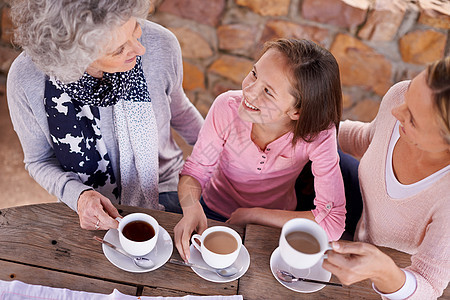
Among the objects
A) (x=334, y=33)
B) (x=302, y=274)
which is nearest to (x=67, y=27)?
(x=302, y=274)

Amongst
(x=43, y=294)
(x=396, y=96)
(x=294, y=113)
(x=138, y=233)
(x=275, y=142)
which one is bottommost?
(x=43, y=294)

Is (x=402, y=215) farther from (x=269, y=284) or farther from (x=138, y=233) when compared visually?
(x=138, y=233)

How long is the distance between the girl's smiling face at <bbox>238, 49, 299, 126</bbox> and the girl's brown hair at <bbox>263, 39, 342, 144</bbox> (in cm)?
2

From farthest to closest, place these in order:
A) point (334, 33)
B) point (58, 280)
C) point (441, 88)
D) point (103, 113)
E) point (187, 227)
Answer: point (334, 33) < point (103, 113) < point (187, 227) < point (58, 280) < point (441, 88)

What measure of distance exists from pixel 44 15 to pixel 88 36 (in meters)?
0.12

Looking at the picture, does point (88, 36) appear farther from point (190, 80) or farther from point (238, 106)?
point (190, 80)

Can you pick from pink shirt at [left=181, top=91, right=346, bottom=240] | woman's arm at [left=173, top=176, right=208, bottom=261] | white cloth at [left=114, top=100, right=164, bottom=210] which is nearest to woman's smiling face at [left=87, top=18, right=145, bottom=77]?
white cloth at [left=114, top=100, right=164, bottom=210]

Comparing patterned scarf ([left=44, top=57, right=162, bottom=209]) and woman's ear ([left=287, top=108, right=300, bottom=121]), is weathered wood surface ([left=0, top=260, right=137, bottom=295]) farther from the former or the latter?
woman's ear ([left=287, top=108, right=300, bottom=121])

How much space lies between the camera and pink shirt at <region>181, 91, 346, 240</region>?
4.24 ft

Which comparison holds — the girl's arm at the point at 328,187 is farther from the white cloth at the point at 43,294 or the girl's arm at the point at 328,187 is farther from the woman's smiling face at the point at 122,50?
the woman's smiling face at the point at 122,50

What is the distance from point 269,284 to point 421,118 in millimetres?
575

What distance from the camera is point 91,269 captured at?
104cm

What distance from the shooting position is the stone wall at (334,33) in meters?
2.08

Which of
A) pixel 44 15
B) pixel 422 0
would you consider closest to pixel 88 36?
pixel 44 15
